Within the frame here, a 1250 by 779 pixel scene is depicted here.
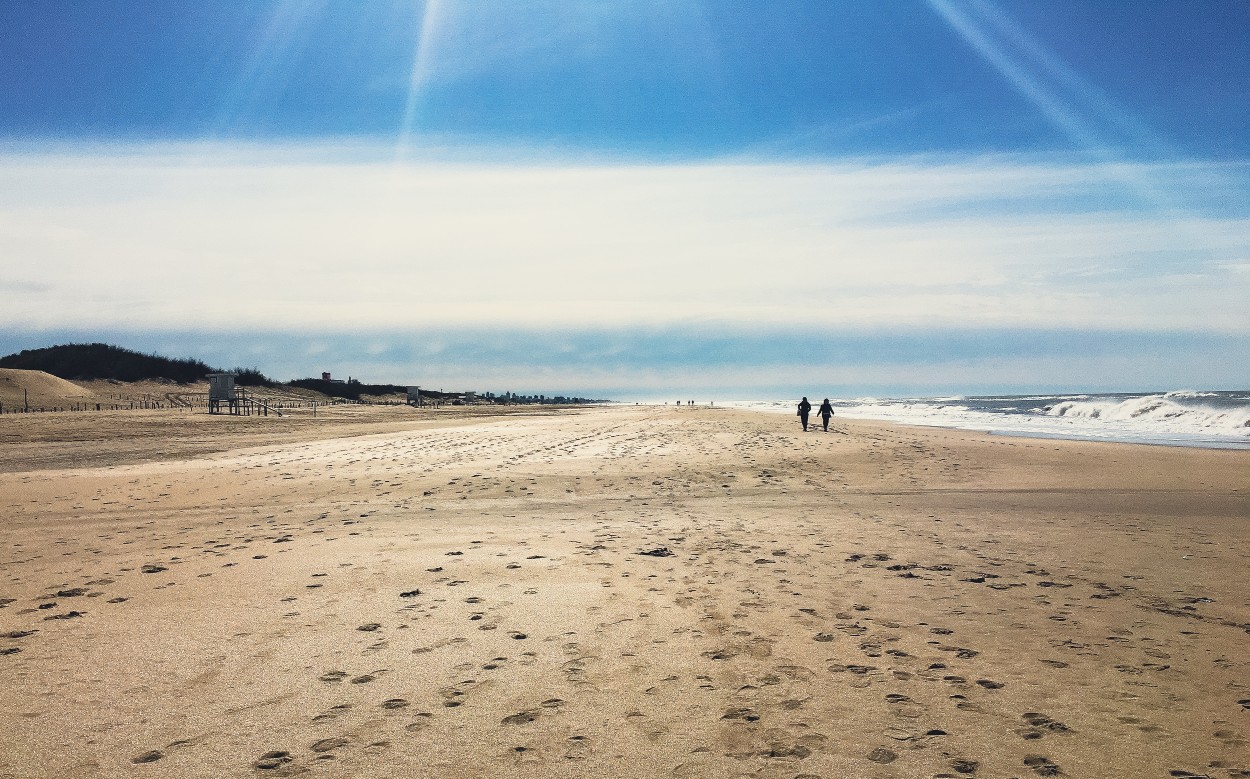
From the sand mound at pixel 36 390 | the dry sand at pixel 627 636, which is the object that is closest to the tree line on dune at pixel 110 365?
the sand mound at pixel 36 390

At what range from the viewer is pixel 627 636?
6.79 m

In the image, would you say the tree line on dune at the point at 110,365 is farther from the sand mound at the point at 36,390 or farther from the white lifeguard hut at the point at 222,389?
the white lifeguard hut at the point at 222,389

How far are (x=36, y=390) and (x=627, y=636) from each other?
89537mm

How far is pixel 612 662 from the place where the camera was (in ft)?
20.1

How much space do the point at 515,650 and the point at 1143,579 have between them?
26.4ft

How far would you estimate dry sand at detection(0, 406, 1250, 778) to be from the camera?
464 cm

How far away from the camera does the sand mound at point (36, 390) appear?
67.6m

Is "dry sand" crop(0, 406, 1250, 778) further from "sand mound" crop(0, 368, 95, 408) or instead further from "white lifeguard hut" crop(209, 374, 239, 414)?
"sand mound" crop(0, 368, 95, 408)

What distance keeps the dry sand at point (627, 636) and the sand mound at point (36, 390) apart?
68.6 metres

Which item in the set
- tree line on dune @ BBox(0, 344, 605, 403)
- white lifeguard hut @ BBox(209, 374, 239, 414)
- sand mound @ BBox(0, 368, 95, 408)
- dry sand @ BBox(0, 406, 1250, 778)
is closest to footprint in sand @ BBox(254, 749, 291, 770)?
dry sand @ BBox(0, 406, 1250, 778)

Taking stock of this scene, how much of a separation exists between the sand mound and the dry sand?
225 ft

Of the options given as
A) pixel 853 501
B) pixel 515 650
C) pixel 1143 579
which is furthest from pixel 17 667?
pixel 853 501

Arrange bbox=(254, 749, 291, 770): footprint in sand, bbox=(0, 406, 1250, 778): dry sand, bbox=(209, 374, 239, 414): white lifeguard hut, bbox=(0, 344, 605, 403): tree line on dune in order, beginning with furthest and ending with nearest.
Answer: bbox=(0, 344, 605, 403): tree line on dune
bbox=(209, 374, 239, 414): white lifeguard hut
bbox=(0, 406, 1250, 778): dry sand
bbox=(254, 749, 291, 770): footprint in sand

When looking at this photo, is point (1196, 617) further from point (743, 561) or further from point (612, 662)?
point (612, 662)
